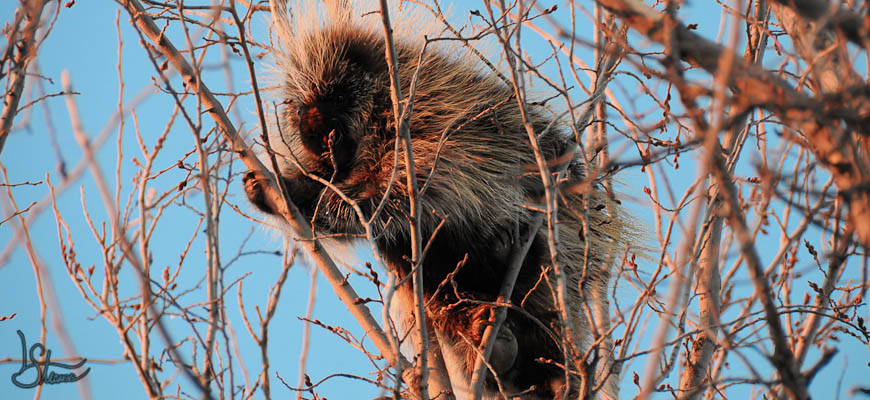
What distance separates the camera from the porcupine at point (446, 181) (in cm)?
318

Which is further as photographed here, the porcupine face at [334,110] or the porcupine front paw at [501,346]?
the porcupine face at [334,110]

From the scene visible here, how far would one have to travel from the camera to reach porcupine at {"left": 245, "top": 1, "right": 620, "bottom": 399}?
10.4ft

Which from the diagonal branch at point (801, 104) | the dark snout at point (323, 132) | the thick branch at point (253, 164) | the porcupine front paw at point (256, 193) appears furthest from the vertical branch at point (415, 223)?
the dark snout at point (323, 132)

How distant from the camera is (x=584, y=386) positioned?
177cm

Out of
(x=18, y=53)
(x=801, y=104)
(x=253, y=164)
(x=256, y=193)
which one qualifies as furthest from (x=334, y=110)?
(x=801, y=104)

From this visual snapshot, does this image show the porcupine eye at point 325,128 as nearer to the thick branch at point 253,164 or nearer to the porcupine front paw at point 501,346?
the porcupine front paw at point 501,346

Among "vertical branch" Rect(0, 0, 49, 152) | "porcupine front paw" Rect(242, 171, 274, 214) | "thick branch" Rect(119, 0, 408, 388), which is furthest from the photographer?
"porcupine front paw" Rect(242, 171, 274, 214)

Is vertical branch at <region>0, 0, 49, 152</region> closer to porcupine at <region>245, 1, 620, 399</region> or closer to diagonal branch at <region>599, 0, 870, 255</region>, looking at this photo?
porcupine at <region>245, 1, 620, 399</region>

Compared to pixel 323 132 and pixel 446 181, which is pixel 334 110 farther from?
pixel 446 181

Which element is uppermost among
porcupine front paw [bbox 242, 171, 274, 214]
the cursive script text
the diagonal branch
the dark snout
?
the dark snout

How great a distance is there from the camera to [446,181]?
10.6ft

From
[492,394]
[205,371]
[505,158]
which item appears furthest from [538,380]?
[205,371]

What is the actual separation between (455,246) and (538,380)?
2.17 feet

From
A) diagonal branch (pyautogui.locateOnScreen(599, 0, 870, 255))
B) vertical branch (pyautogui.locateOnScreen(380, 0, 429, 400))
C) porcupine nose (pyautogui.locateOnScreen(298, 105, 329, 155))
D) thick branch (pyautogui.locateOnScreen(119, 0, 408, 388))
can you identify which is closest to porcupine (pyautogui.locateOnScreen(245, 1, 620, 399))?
porcupine nose (pyautogui.locateOnScreen(298, 105, 329, 155))
